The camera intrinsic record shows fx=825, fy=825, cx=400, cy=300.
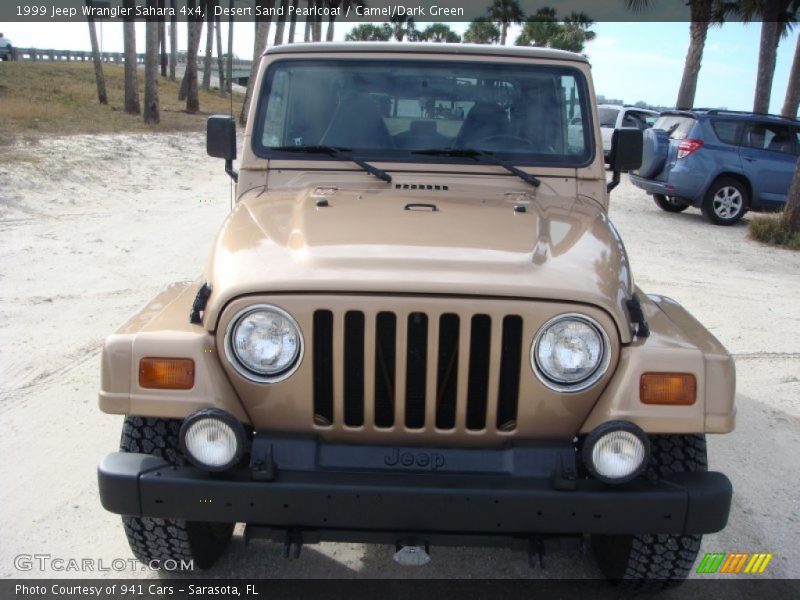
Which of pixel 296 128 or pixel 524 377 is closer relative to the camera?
pixel 524 377

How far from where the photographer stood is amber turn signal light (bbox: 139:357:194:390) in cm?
256

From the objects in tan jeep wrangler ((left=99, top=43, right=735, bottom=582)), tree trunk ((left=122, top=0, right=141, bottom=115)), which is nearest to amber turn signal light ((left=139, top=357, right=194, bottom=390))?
tan jeep wrangler ((left=99, top=43, right=735, bottom=582))

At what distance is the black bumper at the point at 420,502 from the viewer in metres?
2.41

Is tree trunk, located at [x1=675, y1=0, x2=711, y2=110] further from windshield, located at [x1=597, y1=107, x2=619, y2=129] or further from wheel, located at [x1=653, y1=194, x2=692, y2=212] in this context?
wheel, located at [x1=653, y1=194, x2=692, y2=212]

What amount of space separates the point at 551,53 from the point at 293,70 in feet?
4.10

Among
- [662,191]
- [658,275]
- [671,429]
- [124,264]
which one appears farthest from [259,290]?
[662,191]

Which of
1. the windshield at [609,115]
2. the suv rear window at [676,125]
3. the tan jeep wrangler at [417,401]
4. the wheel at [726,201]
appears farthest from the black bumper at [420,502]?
the windshield at [609,115]

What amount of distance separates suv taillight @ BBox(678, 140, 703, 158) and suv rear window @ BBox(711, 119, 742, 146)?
0.39 meters

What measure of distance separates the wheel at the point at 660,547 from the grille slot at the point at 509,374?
479 mm

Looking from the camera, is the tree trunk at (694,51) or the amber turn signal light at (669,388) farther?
the tree trunk at (694,51)

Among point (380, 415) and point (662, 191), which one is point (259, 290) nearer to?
point (380, 415)

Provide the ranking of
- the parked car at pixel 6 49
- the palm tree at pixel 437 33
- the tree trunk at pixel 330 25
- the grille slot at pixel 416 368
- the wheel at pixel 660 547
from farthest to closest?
the palm tree at pixel 437 33
the tree trunk at pixel 330 25
the parked car at pixel 6 49
the wheel at pixel 660 547
the grille slot at pixel 416 368

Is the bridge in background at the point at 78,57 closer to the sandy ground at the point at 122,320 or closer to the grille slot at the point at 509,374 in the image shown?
the sandy ground at the point at 122,320

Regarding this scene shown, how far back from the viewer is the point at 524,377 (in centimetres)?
254
